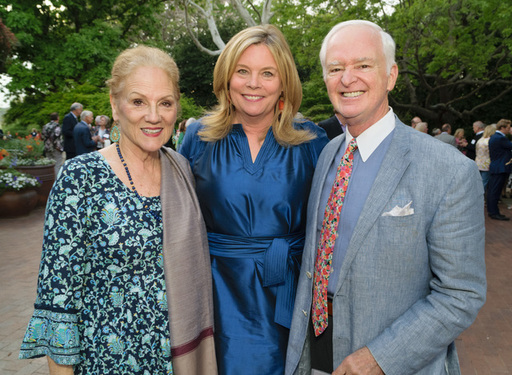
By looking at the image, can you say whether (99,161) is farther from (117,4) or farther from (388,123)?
(117,4)

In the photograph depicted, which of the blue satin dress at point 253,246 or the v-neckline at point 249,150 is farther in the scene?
the v-neckline at point 249,150

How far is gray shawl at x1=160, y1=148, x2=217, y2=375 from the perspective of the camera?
6.25ft

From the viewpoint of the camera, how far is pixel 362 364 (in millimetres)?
1614

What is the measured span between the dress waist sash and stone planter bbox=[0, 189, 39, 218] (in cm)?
828

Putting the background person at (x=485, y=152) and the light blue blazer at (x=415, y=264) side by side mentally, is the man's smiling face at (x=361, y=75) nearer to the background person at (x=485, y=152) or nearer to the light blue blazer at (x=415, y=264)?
the light blue blazer at (x=415, y=264)

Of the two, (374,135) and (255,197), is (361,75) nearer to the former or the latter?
(374,135)

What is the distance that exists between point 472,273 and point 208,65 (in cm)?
2223

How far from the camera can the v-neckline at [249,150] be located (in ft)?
7.72

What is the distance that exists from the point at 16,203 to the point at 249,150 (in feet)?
27.5

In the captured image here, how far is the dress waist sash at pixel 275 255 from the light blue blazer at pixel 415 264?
0.49 metres

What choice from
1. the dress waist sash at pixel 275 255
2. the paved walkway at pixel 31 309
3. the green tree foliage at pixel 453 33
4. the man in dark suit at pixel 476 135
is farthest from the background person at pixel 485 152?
the dress waist sash at pixel 275 255

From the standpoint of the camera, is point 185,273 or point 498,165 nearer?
point 185,273

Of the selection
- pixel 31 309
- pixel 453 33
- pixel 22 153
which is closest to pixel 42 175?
pixel 22 153

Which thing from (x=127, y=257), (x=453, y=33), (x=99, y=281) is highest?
(x=453, y=33)
